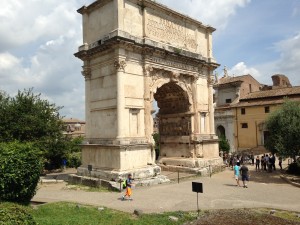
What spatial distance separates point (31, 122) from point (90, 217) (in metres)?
15.0

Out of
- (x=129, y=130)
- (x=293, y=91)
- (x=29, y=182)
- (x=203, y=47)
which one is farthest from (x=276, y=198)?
(x=293, y=91)

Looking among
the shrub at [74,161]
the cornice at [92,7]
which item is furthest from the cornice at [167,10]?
the shrub at [74,161]

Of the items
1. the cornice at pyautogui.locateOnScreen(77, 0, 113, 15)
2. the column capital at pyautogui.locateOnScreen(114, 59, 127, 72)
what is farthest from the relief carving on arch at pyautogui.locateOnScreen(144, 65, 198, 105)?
the cornice at pyautogui.locateOnScreen(77, 0, 113, 15)

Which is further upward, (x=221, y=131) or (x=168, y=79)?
(x=168, y=79)

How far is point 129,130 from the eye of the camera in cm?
1656

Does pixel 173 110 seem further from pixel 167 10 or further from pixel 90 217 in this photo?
pixel 90 217

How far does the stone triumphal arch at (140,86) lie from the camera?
16.3m

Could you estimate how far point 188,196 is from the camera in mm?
13461

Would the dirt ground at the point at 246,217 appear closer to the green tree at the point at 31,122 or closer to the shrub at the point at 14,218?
the shrub at the point at 14,218

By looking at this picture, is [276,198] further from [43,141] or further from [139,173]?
[43,141]

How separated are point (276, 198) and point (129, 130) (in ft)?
26.1

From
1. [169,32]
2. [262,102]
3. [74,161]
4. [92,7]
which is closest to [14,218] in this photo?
[92,7]

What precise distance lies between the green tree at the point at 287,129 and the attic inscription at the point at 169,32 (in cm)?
735

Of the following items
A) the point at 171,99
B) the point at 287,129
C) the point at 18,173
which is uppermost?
the point at 171,99
